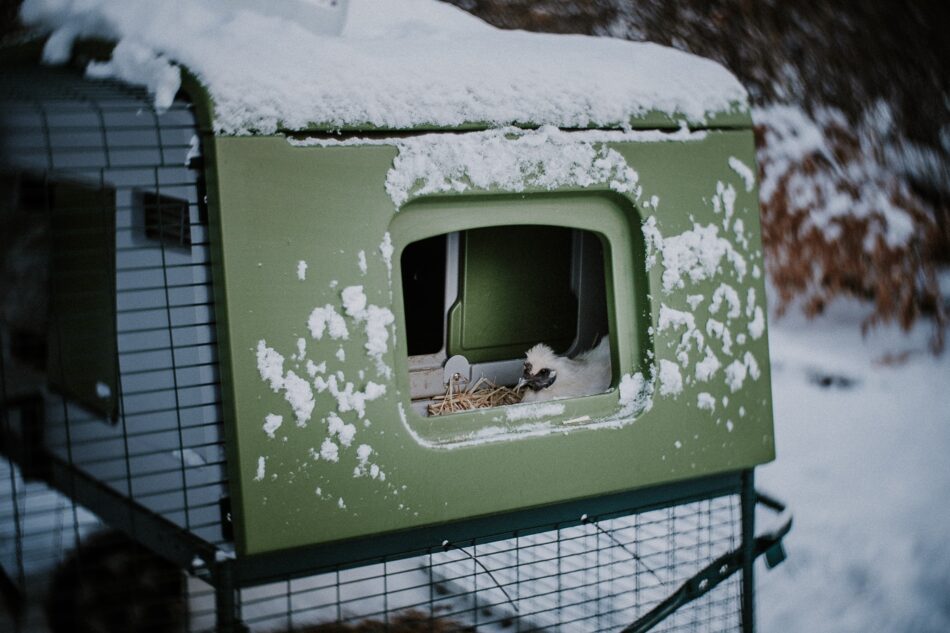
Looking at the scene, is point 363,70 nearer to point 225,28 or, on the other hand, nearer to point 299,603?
point 225,28

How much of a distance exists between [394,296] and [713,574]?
1012mm

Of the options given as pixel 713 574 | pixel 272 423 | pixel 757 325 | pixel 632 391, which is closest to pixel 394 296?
pixel 272 423

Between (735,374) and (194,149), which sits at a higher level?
(194,149)

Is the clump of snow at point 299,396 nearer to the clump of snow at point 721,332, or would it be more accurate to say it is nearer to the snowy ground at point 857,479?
the clump of snow at point 721,332

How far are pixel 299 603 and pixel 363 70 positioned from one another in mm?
1807

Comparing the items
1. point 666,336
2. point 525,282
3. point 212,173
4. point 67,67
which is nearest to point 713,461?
point 666,336

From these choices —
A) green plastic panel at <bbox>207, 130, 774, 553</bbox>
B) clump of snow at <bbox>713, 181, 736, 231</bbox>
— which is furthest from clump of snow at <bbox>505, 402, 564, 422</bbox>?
clump of snow at <bbox>713, 181, 736, 231</bbox>

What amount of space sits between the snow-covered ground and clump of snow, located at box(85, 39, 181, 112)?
8.12 feet

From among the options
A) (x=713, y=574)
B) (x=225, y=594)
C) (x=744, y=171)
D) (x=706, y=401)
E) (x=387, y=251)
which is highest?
(x=744, y=171)

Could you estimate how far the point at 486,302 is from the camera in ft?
5.70

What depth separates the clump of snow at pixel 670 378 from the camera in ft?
4.87

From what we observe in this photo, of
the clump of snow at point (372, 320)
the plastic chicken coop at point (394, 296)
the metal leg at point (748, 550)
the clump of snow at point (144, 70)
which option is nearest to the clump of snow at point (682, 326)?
the plastic chicken coop at point (394, 296)

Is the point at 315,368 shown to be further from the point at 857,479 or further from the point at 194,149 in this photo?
the point at 857,479

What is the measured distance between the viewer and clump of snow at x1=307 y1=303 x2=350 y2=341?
1.23m
